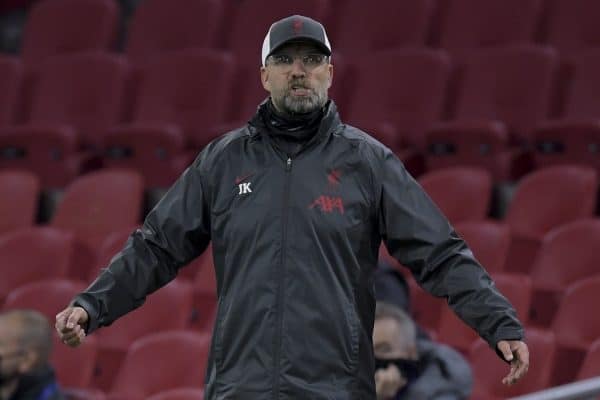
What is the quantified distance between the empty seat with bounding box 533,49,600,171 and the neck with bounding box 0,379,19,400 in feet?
6.46

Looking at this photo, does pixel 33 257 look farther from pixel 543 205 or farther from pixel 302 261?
pixel 302 261

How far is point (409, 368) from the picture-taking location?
10.6 feet

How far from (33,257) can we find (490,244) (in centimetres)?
161

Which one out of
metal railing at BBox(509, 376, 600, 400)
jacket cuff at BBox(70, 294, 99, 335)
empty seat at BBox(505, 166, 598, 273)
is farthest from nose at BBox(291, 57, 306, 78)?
empty seat at BBox(505, 166, 598, 273)

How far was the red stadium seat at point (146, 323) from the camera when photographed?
4180mm

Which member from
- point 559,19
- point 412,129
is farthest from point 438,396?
point 559,19

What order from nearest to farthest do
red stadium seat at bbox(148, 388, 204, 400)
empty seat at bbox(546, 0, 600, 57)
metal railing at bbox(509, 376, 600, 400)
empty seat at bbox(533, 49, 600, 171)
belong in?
metal railing at bbox(509, 376, 600, 400)
red stadium seat at bbox(148, 388, 204, 400)
empty seat at bbox(533, 49, 600, 171)
empty seat at bbox(546, 0, 600, 57)

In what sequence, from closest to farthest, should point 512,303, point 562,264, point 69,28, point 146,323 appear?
point 512,303, point 562,264, point 146,323, point 69,28

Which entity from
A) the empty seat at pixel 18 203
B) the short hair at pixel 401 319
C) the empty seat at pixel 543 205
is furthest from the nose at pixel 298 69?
the empty seat at pixel 18 203

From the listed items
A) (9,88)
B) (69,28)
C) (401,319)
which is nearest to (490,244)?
(401,319)

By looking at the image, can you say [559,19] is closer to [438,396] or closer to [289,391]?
[438,396]

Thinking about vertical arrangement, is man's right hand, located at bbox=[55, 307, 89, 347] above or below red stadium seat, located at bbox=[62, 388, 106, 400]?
above

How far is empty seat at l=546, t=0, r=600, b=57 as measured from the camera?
17.1 ft

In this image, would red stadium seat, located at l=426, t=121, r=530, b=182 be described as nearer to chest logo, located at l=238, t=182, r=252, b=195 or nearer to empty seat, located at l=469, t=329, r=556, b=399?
empty seat, located at l=469, t=329, r=556, b=399
